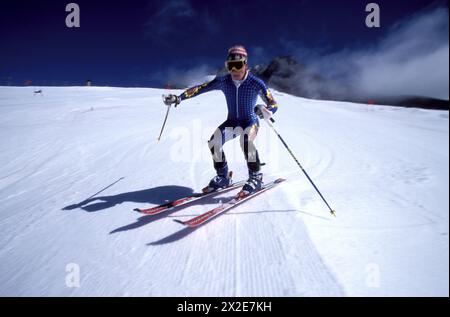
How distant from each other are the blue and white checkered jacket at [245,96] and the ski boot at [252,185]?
90 centimetres

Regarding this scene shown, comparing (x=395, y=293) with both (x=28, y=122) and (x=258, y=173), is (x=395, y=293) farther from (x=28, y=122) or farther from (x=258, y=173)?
(x=28, y=122)

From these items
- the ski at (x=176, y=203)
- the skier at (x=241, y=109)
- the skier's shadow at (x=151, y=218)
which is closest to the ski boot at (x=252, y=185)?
the skier at (x=241, y=109)

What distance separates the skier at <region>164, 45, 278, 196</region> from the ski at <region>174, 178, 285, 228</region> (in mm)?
90

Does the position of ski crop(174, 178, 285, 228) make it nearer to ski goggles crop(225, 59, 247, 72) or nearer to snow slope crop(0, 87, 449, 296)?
snow slope crop(0, 87, 449, 296)

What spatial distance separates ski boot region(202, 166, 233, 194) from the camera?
14.7 ft

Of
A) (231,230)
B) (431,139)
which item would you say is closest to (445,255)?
(231,230)

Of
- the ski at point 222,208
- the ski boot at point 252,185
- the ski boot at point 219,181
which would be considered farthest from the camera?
the ski boot at point 219,181

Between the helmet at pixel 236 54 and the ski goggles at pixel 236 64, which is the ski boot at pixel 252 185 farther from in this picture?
the helmet at pixel 236 54

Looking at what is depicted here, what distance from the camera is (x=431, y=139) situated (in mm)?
6703

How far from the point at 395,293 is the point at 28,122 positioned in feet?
38.2

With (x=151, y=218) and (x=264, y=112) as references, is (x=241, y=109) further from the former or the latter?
(x=151, y=218)

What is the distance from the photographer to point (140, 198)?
14.4 feet

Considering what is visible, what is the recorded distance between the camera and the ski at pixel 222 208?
10.8 feet
